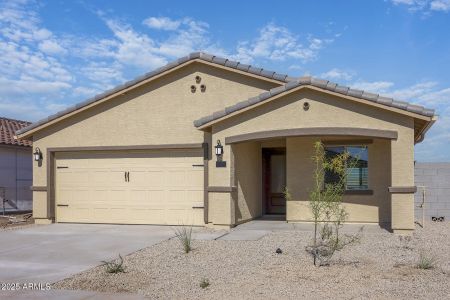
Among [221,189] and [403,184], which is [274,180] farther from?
[403,184]

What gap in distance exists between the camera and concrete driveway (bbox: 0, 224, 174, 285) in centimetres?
941

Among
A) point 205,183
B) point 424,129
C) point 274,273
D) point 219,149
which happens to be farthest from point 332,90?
point 274,273

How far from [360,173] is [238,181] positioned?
11.8ft

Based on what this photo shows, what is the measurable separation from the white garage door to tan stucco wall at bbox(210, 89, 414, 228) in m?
1.27

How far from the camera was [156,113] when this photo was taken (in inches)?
648

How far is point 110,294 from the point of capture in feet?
25.5

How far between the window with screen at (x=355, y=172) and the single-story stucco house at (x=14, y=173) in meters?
13.8

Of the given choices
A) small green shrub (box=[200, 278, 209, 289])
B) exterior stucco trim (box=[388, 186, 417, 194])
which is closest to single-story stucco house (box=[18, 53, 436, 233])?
exterior stucco trim (box=[388, 186, 417, 194])

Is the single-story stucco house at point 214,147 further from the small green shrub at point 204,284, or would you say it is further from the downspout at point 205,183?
the small green shrub at point 204,284

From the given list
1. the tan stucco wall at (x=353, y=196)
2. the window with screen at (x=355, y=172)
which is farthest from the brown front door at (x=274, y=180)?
the window with screen at (x=355, y=172)

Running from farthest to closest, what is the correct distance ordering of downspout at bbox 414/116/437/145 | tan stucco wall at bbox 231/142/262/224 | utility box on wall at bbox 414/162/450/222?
utility box on wall at bbox 414/162/450/222 < tan stucco wall at bbox 231/142/262/224 < downspout at bbox 414/116/437/145

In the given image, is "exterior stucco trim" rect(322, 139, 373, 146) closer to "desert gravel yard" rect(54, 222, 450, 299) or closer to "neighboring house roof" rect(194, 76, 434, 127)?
"neighboring house roof" rect(194, 76, 434, 127)

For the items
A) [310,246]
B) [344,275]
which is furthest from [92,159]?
[344,275]

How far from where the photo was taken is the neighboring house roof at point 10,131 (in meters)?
22.5
